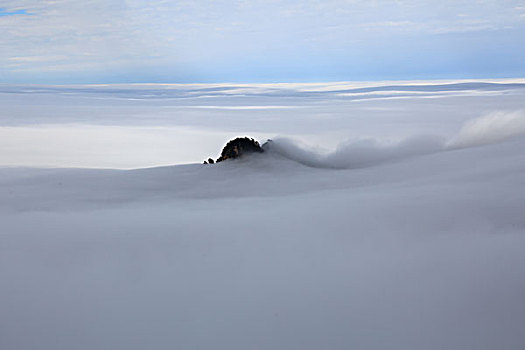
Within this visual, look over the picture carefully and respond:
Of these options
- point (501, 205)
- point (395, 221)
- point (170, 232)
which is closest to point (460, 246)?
point (395, 221)

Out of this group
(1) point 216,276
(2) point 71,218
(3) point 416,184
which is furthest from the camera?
(3) point 416,184

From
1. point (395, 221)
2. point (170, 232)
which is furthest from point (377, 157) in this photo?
point (170, 232)

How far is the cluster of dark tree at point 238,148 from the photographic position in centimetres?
1235

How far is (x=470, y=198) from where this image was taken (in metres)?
6.65

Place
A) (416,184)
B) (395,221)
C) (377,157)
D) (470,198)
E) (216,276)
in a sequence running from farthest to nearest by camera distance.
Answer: (377,157) → (416,184) → (470,198) → (395,221) → (216,276)

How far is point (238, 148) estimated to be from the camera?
488 inches

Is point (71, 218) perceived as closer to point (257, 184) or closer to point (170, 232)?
point (170, 232)

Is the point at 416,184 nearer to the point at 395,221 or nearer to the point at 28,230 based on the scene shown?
the point at 395,221

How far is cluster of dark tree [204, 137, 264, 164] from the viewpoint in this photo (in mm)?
12352

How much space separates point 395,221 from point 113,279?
3293 mm

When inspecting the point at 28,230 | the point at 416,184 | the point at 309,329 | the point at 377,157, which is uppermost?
the point at 377,157

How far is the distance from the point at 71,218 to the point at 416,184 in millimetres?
5468

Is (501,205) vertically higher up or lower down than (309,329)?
higher up

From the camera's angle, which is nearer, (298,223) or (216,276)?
(216,276)
